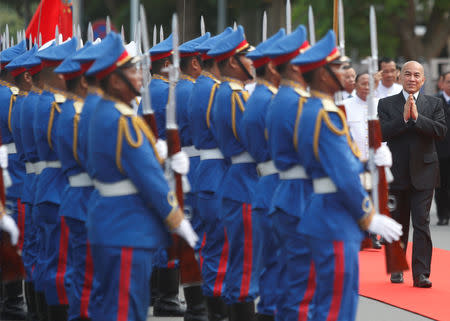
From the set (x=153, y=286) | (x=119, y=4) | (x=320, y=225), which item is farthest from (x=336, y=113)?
(x=119, y=4)

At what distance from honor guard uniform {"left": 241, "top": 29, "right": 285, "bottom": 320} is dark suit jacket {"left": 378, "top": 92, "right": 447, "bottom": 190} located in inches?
108

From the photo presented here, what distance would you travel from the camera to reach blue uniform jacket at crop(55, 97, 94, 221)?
Result: 233 inches

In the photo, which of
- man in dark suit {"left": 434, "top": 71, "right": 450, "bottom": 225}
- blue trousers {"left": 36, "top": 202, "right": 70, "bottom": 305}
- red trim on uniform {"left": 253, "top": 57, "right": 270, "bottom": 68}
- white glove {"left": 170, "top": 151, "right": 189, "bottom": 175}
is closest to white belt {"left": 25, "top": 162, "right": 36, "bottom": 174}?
blue trousers {"left": 36, "top": 202, "right": 70, "bottom": 305}

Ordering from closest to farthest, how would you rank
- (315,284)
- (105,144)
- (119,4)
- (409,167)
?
(105,144)
(315,284)
(409,167)
(119,4)

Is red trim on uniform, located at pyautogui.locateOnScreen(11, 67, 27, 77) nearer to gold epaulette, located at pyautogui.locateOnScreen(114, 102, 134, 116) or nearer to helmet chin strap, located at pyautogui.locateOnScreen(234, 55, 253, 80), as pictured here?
helmet chin strap, located at pyautogui.locateOnScreen(234, 55, 253, 80)

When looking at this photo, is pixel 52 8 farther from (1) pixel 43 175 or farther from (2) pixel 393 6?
(2) pixel 393 6

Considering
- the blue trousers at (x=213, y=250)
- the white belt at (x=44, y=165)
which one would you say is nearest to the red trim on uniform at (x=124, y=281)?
the white belt at (x=44, y=165)

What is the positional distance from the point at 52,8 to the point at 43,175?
4858 mm

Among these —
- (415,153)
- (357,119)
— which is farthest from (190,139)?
(357,119)

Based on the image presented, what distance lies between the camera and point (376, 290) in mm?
8547

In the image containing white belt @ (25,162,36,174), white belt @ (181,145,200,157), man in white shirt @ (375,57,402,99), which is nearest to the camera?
white belt @ (25,162,36,174)

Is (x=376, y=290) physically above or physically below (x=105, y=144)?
below

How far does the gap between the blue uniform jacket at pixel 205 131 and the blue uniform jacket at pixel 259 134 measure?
72cm

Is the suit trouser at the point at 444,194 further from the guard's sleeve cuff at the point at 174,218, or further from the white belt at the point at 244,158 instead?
the guard's sleeve cuff at the point at 174,218
